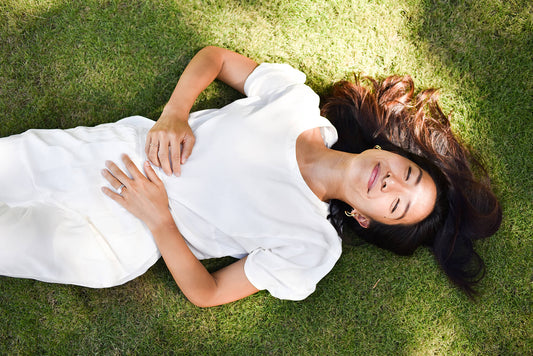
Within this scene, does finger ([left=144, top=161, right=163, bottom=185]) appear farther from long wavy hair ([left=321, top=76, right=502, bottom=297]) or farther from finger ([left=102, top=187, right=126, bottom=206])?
long wavy hair ([left=321, top=76, right=502, bottom=297])

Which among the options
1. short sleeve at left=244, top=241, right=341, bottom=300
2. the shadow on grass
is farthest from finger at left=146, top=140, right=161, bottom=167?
the shadow on grass

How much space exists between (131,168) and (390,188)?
4.62ft

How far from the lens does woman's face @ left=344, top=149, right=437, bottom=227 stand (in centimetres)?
197

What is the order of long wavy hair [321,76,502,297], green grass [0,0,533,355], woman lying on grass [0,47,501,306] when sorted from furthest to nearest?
1. green grass [0,0,533,355]
2. long wavy hair [321,76,502,297]
3. woman lying on grass [0,47,501,306]

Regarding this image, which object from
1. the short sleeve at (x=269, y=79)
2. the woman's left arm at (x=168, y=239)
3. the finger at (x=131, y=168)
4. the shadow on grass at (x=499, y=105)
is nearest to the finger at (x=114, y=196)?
the woman's left arm at (x=168, y=239)

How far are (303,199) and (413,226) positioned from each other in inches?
26.5

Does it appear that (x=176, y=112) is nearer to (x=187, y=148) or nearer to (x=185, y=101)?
(x=185, y=101)

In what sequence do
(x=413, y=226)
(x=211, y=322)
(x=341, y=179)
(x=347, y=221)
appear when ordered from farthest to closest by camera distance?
(x=211, y=322) → (x=347, y=221) → (x=413, y=226) → (x=341, y=179)

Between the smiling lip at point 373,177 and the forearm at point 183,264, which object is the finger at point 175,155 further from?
the smiling lip at point 373,177

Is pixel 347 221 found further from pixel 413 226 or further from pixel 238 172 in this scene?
pixel 238 172

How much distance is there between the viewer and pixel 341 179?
209cm

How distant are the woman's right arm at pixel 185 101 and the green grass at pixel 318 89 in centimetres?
28

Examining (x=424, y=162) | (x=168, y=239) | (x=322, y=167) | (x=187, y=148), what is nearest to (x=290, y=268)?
(x=322, y=167)

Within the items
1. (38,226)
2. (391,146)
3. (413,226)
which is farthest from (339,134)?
(38,226)
